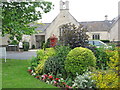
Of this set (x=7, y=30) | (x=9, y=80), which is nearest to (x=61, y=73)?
(x=9, y=80)

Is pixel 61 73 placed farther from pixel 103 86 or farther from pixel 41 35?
pixel 41 35

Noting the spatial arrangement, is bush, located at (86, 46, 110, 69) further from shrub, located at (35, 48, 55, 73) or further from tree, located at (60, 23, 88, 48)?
shrub, located at (35, 48, 55, 73)

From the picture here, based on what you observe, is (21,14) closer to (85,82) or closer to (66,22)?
(85,82)

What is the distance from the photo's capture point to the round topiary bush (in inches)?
229

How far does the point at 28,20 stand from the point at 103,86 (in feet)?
23.7

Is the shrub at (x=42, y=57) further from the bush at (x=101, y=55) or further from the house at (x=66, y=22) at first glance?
the house at (x=66, y=22)

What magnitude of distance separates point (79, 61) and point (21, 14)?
5.47m

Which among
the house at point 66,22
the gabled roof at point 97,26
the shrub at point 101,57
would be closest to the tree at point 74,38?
the shrub at point 101,57

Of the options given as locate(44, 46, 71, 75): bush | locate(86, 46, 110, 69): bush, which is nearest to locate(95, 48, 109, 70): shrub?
locate(86, 46, 110, 69): bush

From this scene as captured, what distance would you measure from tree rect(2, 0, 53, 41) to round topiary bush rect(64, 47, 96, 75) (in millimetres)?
4004

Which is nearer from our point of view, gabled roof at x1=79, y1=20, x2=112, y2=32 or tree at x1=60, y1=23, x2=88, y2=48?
tree at x1=60, y1=23, x2=88, y2=48

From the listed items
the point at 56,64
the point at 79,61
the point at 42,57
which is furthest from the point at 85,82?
the point at 42,57

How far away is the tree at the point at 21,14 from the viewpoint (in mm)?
8953

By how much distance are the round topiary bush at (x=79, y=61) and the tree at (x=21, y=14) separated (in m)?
4.00
